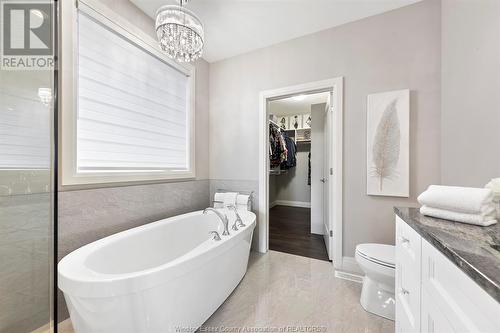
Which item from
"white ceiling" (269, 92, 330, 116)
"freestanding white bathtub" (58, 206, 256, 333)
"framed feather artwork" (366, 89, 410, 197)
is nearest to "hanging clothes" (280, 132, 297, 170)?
"white ceiling" (269, 92, 330, 116)

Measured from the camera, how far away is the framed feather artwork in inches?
69.7

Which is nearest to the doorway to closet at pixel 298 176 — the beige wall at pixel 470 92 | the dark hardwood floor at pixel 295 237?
the dark hardwood floor at pixel 295 237

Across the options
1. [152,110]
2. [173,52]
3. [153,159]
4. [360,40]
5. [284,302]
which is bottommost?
[284,302]

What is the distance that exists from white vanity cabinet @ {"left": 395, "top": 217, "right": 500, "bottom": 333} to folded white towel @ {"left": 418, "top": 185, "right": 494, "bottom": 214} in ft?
0.55

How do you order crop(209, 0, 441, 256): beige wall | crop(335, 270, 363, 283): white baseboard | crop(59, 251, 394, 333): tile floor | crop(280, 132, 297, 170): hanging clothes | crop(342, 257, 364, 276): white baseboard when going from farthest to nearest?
crop(280, 132, 297, 170): hanging clothes → crop(342, 257, 364, 276): white baseboard → crop(335, 270, 363, 283): white baseboard → crop(209, 0, 441, 256): beige wall → crop(59, 251, 394, 333): tile floor

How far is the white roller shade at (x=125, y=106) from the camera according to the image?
1.52 metres

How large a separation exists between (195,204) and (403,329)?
2.12 metres

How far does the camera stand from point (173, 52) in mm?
1518

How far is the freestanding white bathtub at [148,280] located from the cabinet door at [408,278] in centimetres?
101

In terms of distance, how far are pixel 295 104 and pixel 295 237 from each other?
2.56m

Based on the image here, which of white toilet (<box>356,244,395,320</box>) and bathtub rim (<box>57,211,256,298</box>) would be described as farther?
white toilet (<box>356,244,395,320</box>)

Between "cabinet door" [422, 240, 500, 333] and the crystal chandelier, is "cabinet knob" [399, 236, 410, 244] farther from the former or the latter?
the crystal chandelier

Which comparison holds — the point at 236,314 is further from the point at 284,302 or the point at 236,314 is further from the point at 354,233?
the point at 354,233

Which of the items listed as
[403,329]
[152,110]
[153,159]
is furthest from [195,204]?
[403,329]
